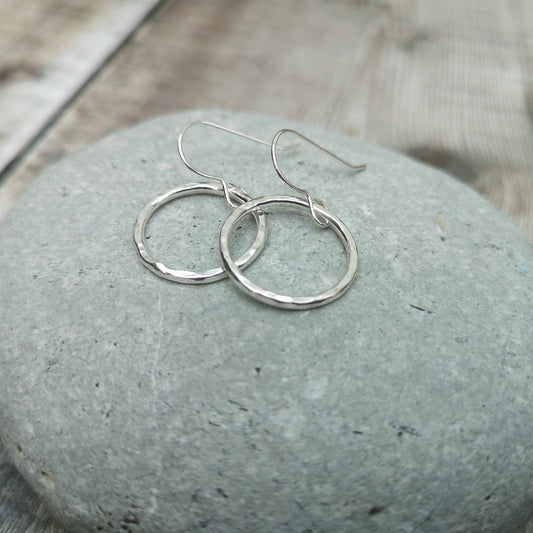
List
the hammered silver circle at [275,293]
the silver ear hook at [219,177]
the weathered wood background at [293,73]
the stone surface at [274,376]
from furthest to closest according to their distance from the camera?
the weathered wood background at [293,73]
the silver ear hook at [219,177]
the hammered silver circle at [275,293]
the stone surface at [274,376]

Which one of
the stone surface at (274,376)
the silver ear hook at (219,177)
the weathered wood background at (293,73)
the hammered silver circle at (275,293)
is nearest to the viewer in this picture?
the stone surface at (274,376)

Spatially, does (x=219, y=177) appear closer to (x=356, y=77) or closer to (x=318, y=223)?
(x=318, y=223)

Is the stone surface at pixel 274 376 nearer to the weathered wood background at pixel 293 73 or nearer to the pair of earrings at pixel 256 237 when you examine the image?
the pair of earrings at pixel 256 237

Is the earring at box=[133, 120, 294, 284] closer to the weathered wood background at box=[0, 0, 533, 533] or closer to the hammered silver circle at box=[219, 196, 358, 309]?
the hammered silver circle at box=[219, 196, 358, 309]

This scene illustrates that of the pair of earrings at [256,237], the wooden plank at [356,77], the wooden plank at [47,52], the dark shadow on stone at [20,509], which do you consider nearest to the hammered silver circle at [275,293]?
the pair of earrings at [256,237]

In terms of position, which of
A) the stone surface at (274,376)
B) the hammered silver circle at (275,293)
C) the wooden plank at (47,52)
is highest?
the hammered silver circle at (275,293)

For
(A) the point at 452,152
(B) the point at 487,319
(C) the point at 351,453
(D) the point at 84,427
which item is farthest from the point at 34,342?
(A) the point at 452,152

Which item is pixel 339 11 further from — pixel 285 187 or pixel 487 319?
pixel 487 319
